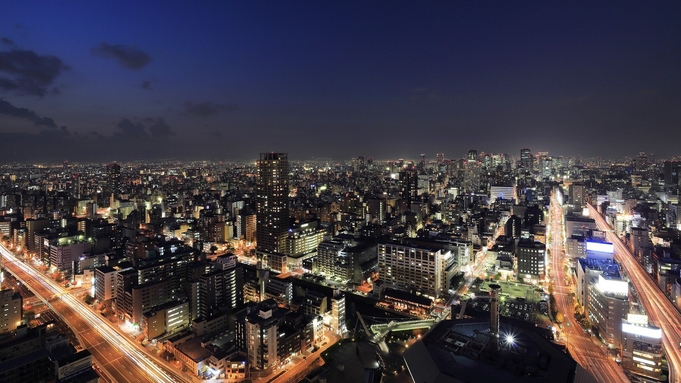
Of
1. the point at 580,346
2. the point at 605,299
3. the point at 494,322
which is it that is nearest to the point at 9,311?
the point at 494,322

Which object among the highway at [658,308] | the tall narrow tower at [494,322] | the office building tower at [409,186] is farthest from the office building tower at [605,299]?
the office building tower at [409,186]

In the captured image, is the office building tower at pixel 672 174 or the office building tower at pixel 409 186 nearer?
the office building tower at pixel 672 174

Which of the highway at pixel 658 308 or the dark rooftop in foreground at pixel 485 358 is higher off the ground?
the dark rooftop in foreground at pixel 485 358

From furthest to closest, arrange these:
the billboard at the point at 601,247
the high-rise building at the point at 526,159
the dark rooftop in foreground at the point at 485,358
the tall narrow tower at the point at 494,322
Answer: the high-rise building at the point at 526,159 → the billboard at the point at 601,247 → the tall narrow tower at the point at 494,322 → the dark rooftop in foreground at the point at 485,358

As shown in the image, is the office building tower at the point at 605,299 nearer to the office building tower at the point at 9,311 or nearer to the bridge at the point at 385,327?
the bridge at the point at 385,327

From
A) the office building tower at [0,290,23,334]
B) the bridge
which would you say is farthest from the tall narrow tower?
the office building tower at [0,290,23,334]

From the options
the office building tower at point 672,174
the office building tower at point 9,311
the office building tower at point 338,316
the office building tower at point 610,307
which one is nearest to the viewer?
the office building tower at point 610,307

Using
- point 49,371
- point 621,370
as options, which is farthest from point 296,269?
point 621,370
